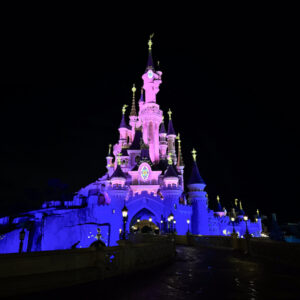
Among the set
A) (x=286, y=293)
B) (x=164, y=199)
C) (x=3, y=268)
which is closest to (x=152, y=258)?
(x=286, y=293)

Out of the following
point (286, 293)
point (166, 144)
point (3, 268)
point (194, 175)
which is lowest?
point (286, 293)

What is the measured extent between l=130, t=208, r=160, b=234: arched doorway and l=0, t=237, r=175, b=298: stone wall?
91.3 ft

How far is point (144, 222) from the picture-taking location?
38.1 meters

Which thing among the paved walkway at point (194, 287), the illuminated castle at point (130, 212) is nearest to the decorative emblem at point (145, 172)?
the illuminated castle at point (130, 212)

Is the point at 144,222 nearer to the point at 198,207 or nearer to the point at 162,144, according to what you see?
the point at 198,207

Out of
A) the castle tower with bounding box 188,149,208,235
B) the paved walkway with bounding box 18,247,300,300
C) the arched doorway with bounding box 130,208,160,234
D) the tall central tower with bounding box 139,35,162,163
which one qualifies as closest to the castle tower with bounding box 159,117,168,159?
the tall central tower with bounding box 139,35,162,163

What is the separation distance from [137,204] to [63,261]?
29.5m

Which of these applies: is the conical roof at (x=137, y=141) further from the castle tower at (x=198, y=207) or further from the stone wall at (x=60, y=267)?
the stone wall at (x=60, y=267)

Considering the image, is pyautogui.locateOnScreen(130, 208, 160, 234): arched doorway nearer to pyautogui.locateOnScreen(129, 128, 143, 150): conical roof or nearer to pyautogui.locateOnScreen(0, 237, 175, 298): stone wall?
pyautogui.locateOnScreen(129, 128, 143, 150): conical roof

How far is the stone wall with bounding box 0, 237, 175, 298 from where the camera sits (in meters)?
6.08

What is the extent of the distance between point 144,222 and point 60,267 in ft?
105

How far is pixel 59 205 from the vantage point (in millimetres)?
48188

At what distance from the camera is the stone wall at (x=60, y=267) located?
20.0 ft

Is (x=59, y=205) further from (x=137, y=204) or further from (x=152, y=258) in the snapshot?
(x=152, y=258)
